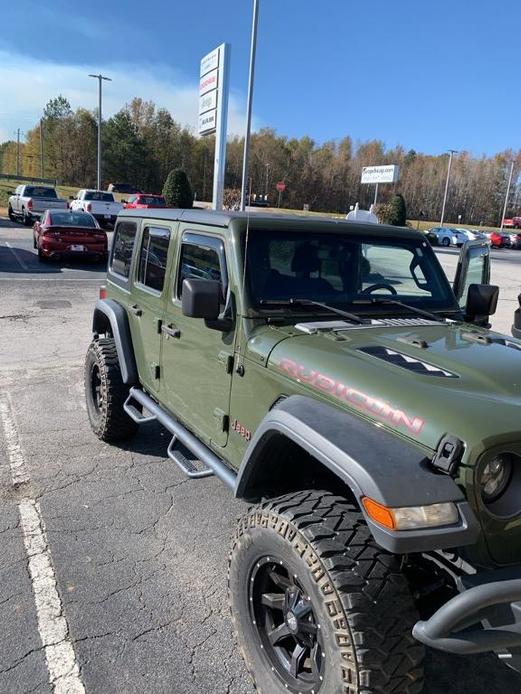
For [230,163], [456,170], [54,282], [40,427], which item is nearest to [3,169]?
[230,163]

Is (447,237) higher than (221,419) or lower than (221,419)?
higher

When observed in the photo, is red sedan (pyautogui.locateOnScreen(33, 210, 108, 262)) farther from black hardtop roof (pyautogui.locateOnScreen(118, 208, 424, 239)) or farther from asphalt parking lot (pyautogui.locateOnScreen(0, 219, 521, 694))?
black hardtop roof (pyautogui.locateOnScreen(118, 208, 424, 239))

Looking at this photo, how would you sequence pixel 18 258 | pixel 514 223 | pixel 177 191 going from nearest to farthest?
pixel 18 258 → pixel 177 191 → pixel 514 223

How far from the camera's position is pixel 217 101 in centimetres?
1544

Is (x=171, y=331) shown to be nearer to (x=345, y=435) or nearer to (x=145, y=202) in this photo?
(x=345, y=435)

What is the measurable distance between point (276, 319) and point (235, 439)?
659 millimetres

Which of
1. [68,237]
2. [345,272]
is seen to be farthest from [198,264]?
[68,237]

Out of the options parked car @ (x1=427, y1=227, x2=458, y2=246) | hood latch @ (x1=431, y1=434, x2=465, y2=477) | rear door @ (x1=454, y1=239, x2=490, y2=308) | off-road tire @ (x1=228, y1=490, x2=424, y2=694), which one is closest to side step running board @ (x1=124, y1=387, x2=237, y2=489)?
off-road tire @ (x1=228, y1=490, x2=424, y2=694)

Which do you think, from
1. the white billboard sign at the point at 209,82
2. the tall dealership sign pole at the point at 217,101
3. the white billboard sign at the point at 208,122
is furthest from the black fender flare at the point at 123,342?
the white billboard sign at the point at 209,82

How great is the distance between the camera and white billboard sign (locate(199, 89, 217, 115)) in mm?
15641

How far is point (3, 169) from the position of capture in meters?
108

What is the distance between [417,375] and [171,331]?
1.75m

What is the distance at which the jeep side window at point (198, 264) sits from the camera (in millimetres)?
3168

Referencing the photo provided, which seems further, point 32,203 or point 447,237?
point 447,237
